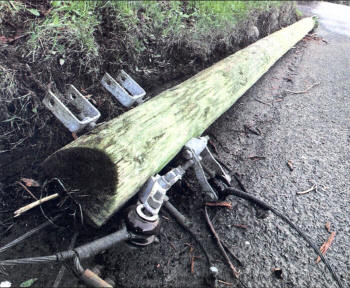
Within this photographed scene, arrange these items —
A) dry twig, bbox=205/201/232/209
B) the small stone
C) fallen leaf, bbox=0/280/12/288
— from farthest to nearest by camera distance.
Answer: dry twig, bbox=205/201/232/209, the small stone, fallen leaf, bbox=0/280/12/288

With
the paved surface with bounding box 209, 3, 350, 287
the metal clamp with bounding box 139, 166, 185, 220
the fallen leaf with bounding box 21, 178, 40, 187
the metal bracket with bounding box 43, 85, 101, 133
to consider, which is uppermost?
the metal bracket with bounding box 43, 85, 101, 133

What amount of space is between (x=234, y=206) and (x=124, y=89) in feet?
4.24

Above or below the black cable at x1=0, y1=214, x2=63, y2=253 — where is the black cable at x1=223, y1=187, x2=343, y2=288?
below

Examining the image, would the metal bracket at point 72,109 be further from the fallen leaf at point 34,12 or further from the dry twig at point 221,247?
the dry twig at point 221,247

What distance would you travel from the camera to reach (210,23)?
3.86 metres

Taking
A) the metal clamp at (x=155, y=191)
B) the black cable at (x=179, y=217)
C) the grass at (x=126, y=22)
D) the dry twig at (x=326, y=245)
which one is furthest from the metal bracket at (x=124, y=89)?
Result: the dry twig at (x=326, y=245)

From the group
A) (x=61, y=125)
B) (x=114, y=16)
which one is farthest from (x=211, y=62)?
(x=61, y=125)

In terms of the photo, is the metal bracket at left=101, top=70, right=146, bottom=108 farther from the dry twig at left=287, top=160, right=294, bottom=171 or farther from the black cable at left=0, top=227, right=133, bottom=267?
the dry twig at left=287, top=160, right=294, bottom=171

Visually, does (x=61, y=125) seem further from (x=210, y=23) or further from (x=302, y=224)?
(x=210, y=23)

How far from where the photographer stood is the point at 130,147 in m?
1.77

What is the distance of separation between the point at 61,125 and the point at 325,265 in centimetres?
206

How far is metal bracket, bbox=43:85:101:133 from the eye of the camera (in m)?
2.01

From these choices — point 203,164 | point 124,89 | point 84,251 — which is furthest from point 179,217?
point 124,89

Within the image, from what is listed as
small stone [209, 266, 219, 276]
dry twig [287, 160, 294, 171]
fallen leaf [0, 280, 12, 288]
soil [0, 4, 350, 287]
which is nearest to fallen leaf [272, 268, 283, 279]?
soil [0, 4, 350, 287]
